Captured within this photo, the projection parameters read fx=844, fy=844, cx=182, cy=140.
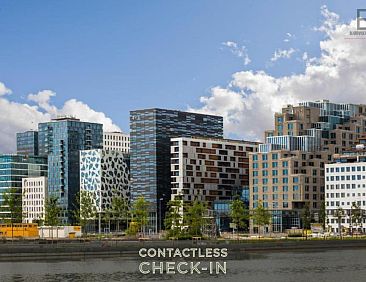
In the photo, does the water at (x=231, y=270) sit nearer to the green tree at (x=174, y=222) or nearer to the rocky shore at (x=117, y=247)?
the rocky shore at (x=117, y=247)

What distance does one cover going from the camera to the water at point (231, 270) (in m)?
90.6

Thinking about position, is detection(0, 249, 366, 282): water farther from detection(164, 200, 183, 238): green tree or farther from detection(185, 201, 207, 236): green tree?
detection(185, 201, 207, 236): green tree

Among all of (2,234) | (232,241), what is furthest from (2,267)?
(2,234)

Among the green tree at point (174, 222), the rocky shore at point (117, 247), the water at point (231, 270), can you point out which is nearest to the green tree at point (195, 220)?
the green tree at point (174, 222)

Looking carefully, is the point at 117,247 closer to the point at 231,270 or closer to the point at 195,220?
the point at 195,220

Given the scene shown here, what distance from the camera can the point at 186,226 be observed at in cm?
17525

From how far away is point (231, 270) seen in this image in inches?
3994

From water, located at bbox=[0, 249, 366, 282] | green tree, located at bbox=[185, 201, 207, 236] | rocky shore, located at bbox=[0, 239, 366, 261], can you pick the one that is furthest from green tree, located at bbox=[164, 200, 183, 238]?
water, located at bbox=[0, 249, 366, 282]

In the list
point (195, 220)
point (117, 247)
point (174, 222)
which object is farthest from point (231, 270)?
point (174, 222)

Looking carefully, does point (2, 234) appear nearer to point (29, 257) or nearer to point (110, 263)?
point (29, 257)

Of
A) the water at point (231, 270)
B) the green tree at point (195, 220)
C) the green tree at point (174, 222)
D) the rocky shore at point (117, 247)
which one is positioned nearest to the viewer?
the water at point (231, 270)

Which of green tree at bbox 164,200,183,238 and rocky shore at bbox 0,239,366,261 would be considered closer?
rocky shore at bbox 0,239,366,261

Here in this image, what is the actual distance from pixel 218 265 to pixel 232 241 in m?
41.1

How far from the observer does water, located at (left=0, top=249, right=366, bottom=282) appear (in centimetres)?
9056
